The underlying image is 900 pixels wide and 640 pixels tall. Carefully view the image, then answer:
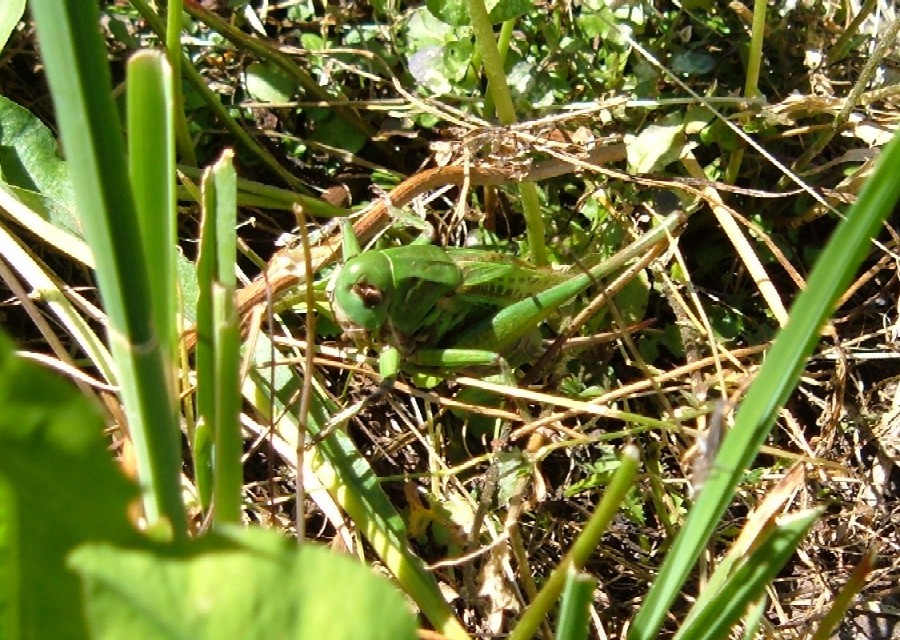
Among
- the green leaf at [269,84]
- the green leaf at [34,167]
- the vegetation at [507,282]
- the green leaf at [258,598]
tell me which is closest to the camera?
the green leaf at [258,598]

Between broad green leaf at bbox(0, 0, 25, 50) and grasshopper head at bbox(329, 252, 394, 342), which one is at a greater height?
broad green leaf at bbox(0, 0, 25, 50)

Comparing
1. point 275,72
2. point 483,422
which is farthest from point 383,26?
point 483,422

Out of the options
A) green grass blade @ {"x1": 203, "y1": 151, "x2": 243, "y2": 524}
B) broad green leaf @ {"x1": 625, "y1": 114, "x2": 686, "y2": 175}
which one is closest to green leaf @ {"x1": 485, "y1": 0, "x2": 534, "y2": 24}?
broad green leaf @ {"x1": 625, "y1": 114, "x2": 686, "y2": 175}

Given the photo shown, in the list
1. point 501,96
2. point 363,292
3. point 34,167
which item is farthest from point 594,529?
point 34,167

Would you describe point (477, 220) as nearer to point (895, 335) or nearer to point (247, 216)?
point (247, 216)

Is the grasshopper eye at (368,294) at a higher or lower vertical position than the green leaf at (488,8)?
lower

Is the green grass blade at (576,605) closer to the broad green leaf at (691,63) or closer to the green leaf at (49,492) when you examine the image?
the green leaf at (49,492)

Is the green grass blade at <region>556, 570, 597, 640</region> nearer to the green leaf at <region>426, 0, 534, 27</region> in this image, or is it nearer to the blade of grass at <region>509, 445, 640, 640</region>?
the blade of grass at <region>509, 445, 640, 640</region>

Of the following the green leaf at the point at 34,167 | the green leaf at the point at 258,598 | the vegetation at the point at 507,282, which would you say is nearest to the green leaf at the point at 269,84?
the vegetation at the point at 507,282
